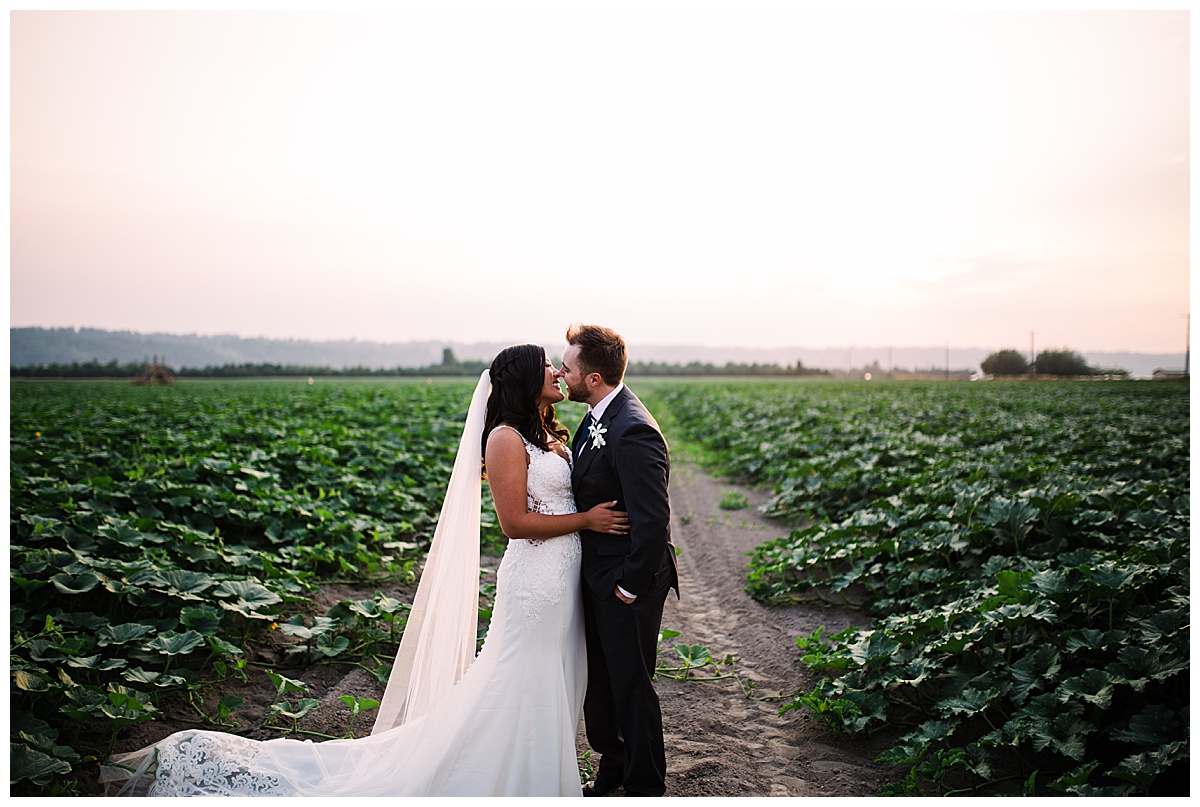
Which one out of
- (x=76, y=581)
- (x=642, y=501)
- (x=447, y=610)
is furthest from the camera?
(x=76, y=581)

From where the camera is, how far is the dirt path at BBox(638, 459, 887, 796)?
12.0 feet

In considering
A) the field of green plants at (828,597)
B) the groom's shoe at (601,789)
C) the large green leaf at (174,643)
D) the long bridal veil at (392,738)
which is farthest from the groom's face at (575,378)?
the large green leaf at (174,643)

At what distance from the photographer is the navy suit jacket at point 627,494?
3.06 meters

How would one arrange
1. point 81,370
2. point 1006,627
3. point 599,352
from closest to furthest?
point 599,352, point 1006,627, point 81,370

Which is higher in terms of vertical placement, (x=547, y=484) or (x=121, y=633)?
(x=547, y=484)

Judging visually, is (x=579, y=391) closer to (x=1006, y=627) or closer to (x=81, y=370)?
(x=1006, y=627)

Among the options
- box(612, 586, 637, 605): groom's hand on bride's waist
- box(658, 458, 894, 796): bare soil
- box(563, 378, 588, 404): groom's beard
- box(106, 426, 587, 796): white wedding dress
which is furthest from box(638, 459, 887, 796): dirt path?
box(563, 378, 588, 404): groom's beard

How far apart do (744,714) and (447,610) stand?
6.44 feet

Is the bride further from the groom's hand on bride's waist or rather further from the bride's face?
the groom's hand on bride's waist

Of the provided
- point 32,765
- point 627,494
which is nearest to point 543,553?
point 627,494

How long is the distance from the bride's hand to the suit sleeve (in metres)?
0.08

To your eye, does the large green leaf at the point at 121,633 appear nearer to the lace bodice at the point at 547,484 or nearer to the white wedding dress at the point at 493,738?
the white wedding dress at the point at 493,738

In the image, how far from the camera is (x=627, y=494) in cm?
309

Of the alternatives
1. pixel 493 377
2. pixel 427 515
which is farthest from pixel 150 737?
pixel 427 515
